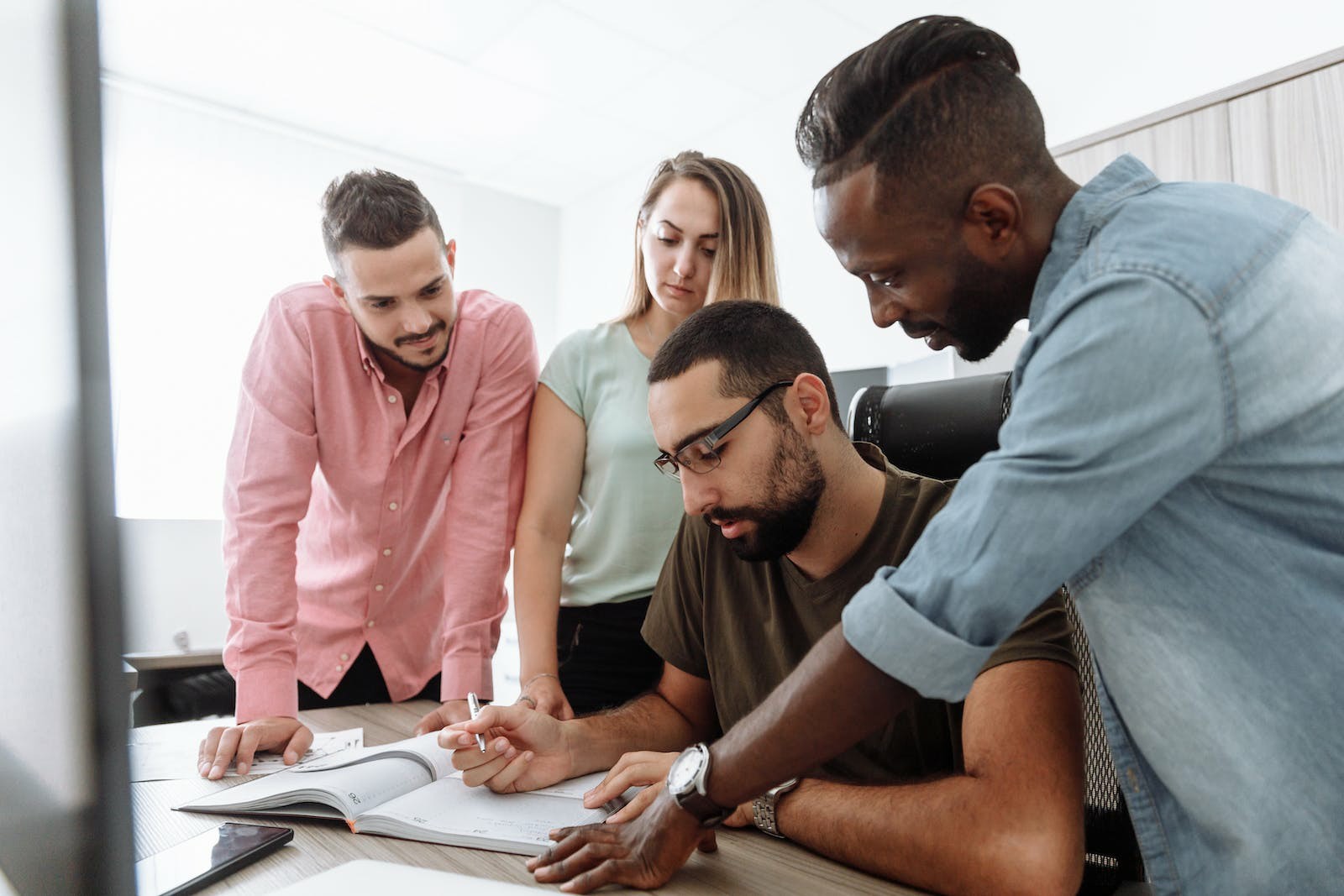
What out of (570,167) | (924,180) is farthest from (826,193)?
(570,167)

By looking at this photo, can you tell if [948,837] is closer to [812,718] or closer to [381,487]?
[812,718]

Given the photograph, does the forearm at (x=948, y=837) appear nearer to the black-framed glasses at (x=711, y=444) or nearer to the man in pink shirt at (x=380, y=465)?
the black-framed glasses at (x=711, y=444)

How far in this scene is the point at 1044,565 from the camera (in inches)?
23.0

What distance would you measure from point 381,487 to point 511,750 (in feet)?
2.08

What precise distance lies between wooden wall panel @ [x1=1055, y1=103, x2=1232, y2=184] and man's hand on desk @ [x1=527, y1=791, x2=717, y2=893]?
1.76m

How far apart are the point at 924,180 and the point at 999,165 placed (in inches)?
2.5

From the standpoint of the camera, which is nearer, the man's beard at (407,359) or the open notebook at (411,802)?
the open notebook at (411,802)

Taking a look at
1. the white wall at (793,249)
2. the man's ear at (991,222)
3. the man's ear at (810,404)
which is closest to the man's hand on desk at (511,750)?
the man's ear at (810,404)

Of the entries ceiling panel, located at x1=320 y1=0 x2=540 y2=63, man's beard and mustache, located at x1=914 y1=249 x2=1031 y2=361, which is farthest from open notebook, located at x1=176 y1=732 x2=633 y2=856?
ceiling panel, located at x1=320 y1=0 x2=540 y2=63

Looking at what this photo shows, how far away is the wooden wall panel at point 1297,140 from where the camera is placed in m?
1.80

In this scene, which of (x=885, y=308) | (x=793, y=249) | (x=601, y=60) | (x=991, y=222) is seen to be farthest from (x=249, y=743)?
(x=793, y=249)

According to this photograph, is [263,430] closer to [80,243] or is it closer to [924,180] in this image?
[924,180]

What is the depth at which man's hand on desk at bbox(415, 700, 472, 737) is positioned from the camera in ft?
4.07

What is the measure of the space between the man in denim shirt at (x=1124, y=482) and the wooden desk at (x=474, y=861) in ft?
0.19
